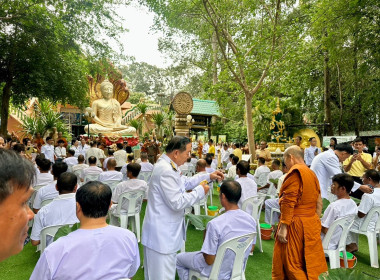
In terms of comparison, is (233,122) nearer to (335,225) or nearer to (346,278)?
(335,225)

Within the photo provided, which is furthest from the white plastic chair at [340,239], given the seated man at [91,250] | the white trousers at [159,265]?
the seated man at [91,250]

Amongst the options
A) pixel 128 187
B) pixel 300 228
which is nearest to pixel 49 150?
pixel 128 187

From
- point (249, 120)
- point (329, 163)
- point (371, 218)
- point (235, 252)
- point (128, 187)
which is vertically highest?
point (249, 120)

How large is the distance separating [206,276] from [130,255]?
1139 mm

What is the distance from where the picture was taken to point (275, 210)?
16.4ft

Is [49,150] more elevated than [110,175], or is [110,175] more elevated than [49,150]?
[49,150]

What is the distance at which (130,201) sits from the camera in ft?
14.9

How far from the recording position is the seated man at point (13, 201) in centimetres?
83

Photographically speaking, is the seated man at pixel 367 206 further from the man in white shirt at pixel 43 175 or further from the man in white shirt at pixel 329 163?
the man in white shirt at pixel 43 175

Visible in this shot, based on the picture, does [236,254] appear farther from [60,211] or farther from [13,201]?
[13,201]

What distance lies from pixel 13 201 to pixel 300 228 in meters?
2.85

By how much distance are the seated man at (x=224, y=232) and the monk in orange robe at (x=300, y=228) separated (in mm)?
523

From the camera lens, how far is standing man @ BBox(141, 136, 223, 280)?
8.39 ft

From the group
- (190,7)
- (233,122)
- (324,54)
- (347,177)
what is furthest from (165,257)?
(233,122)
